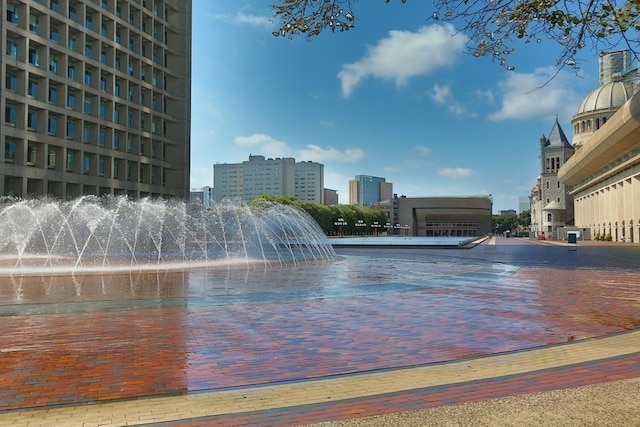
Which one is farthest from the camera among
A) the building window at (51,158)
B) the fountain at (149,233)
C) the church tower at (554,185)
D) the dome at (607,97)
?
the church tower at (554,185)

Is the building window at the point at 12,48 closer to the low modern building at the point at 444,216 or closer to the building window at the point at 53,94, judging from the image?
the building window at the point at 53,94

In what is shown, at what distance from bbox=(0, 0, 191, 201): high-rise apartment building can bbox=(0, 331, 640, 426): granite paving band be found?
41.9 m

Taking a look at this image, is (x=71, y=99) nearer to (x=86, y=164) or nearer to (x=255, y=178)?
(x=86, y=164)

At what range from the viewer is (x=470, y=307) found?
33.9 ft

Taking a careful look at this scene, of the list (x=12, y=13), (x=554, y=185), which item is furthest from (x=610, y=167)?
(x=12, y=13)

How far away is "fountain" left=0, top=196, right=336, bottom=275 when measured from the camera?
93.4 feet

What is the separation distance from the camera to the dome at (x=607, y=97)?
10700cm

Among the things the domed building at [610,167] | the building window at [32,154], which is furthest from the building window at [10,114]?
the domed building at [610,167]

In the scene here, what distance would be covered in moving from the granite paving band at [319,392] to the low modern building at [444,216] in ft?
470

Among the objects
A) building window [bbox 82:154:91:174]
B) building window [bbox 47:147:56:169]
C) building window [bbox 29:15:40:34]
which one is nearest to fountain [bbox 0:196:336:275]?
building window [bbox 47:147:56:169]

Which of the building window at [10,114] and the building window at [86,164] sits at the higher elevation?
the building window at [10,114]

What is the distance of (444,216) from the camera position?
152500 mm

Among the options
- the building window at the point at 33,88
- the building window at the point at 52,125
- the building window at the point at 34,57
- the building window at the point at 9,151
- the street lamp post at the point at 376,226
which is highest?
the building window at the point at 34,57

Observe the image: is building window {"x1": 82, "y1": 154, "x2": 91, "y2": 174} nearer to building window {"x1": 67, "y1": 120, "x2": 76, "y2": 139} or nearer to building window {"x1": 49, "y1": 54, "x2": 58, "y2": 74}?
building window {"x1": 67, "y1": 120, "x2": 76, "y2": 139}
